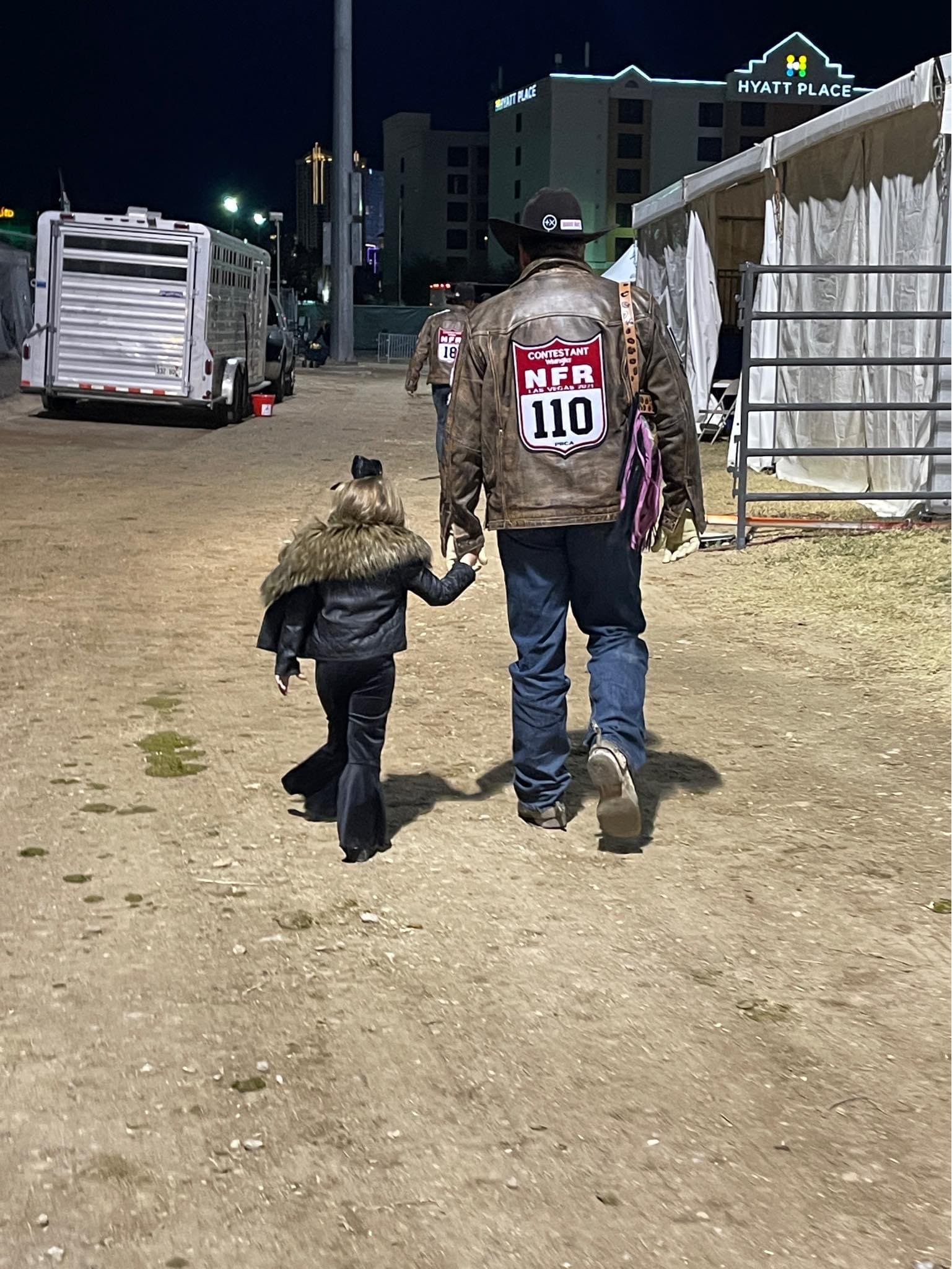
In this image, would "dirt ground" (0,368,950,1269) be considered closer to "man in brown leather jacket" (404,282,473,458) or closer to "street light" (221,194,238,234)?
"man in brown leather jacket" (404,282,473,458)

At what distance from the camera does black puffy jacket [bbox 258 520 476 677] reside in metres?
4.70

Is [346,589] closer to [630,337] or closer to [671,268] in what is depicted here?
[630,337]

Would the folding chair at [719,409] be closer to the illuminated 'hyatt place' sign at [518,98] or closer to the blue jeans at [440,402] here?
the blue jeans at [440,402]

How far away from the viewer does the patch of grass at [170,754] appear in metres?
5.59

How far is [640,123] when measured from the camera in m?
101

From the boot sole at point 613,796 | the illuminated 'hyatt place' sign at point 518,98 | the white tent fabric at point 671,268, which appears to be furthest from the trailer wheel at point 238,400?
the illuminated 'hyatt place' sign at point 518,98

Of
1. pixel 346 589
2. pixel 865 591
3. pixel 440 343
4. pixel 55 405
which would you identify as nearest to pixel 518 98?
pixel 55 405

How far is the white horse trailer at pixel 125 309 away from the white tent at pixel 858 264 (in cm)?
701

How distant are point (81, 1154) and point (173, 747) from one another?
2.95m

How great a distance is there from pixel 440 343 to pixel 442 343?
0.02 m

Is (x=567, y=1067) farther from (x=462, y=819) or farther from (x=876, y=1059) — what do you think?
(x=462, y=819)

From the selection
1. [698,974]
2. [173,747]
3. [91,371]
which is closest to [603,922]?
[698,974]

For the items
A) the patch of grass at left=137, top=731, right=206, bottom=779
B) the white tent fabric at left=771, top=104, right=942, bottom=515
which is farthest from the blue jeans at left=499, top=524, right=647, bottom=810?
the white tent fabric at left=771, top=104, right=942, bottom=515

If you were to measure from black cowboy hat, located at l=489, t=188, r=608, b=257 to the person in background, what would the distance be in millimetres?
900
